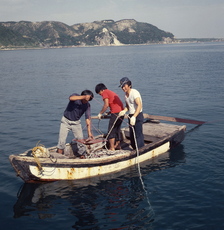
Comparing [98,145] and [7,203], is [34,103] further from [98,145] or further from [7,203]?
[7,203]

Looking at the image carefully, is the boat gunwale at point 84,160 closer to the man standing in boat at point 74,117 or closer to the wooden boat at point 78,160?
the wooden boat at point 78,160

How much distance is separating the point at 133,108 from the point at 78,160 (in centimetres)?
274

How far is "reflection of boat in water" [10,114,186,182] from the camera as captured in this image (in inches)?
364

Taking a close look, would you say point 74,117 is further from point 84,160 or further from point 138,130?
point 138,130

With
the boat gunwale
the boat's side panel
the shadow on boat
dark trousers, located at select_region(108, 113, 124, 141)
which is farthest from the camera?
dark trousers, located at select_region(108, 113, 124, 141)

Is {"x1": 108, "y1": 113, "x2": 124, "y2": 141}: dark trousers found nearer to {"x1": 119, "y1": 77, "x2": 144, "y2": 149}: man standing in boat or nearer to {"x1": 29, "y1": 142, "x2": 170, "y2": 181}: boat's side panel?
{"x1": 119, "y1": 77, "x2": 144, "y2": 149}: man standing in boat

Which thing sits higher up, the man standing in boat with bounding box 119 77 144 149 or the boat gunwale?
the man standing in boat with bounding box 119 77 144 149

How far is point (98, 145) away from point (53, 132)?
238 inches

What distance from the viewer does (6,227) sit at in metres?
7.79

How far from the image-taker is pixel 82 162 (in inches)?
384

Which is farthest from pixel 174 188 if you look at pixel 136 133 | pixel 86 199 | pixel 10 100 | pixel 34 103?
pixel 10 100

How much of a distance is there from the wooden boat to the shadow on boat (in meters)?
0.38

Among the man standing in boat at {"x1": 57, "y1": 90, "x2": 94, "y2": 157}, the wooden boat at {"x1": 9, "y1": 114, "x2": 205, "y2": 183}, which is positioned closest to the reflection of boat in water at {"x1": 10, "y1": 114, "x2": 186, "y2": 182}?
the wooden boat at {"x1": 9, "y1": 114, "x2": 205, "y2": 183}

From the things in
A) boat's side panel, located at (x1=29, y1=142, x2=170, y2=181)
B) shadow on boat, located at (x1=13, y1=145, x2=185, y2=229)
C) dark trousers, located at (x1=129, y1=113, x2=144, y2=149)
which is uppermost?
dark trousers, located at (x1=129, y1=113, x2=144, y2=149)
